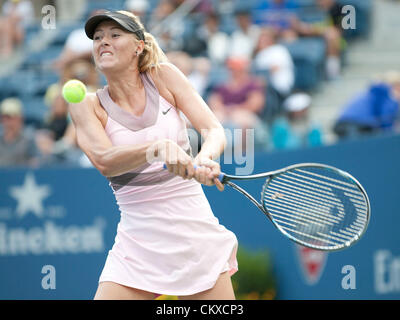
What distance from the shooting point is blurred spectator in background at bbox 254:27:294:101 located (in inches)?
295

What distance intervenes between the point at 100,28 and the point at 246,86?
3889 millimetres

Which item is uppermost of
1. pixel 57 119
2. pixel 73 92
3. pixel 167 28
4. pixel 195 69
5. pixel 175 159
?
pixel 167 28

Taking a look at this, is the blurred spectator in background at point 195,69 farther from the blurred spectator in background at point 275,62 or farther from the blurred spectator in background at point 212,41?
the blurred spectator in background at point 275,62

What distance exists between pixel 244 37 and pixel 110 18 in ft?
16.1

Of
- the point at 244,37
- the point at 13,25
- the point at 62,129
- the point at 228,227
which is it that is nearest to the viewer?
the point at 228,227

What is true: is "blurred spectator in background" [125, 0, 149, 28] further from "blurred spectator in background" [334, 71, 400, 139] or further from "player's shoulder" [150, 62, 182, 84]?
"player's shoulder" [150, 62, 182, 84]

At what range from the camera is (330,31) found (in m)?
8.22

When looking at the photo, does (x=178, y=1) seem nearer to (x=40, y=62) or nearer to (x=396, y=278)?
(x=40, y=62)

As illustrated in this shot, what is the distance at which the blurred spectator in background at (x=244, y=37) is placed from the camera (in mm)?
8039

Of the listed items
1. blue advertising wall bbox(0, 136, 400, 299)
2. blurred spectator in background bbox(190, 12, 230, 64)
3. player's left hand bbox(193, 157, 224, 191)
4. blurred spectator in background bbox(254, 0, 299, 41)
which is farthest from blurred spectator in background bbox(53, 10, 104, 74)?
player's left hand bbox(193, 157, 224, 191)

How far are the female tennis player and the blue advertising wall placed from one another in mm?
2528

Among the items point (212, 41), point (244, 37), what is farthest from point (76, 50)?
point (244, 37)

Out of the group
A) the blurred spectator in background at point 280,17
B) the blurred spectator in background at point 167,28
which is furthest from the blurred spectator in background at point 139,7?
the blurred spectator in background at point 280,17

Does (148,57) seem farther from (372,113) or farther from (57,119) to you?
(57,119)
